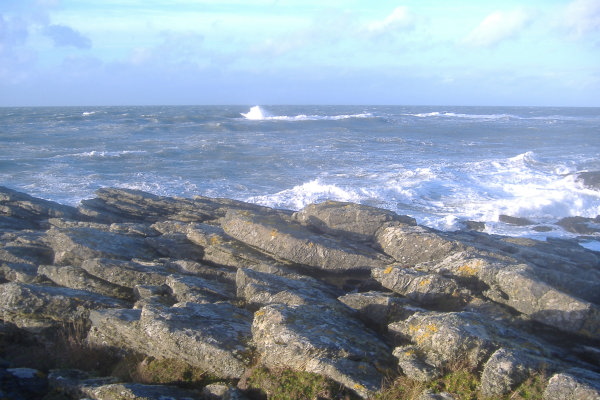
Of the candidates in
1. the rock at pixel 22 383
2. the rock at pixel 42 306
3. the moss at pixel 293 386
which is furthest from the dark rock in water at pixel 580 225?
the rock at pixel 22 383

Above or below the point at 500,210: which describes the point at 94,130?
above

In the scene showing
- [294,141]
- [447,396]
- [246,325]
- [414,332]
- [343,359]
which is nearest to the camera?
[447,396]

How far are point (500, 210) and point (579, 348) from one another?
17278 mm

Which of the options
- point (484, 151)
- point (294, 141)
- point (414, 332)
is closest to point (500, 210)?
point (414, 332)

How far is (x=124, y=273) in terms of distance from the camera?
8.80 metres

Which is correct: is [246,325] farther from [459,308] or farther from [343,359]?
[459,308]

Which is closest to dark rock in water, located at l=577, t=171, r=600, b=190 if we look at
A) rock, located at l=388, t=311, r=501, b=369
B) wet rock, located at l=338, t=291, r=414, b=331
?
wet rock, located at l=338, t=291, r=414, b=331

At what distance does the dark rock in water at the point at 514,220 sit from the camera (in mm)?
21156

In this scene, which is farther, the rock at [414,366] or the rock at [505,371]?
the rock at [414,366]

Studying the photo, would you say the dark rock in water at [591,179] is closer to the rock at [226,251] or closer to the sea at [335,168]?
the sea at [335,168]

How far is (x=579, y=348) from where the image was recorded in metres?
6.72

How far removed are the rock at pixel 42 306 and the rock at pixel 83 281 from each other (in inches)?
18.3

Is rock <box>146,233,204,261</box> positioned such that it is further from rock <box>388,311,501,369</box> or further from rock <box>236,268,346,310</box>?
rock <box>388,311,501,369</box>

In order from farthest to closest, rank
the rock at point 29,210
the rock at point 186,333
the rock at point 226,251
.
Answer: the rock at point 29,210 < the rock at point 226,251 < the rock at point 186,333
